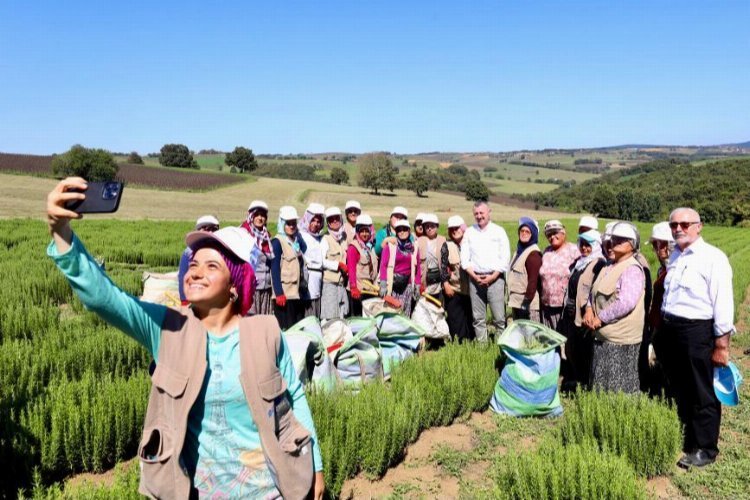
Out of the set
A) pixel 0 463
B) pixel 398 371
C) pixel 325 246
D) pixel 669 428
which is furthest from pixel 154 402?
pixel 325 246

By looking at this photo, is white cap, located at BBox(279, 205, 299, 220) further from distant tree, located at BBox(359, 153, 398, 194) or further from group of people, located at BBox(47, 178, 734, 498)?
distant tree, located at BBox(359, 153, 398, 194)

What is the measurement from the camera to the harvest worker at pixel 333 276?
6281 millimetres

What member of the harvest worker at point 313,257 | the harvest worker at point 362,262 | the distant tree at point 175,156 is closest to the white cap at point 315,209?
the harvest worker at point 313,257

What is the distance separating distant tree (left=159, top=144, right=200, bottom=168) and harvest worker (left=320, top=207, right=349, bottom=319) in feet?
245

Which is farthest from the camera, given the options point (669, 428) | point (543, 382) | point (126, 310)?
point (543, 382)

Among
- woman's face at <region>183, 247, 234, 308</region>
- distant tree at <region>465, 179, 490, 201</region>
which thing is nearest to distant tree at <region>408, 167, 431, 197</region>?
distant tree at <region>465, 179, 490, 201</region>

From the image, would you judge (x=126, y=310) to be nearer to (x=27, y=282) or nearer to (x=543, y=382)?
(x=543, y=382)

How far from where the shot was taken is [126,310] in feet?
4.94

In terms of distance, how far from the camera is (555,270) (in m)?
5.44

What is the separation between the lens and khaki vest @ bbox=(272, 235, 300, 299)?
228 inches

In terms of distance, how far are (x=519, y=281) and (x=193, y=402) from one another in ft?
16.0

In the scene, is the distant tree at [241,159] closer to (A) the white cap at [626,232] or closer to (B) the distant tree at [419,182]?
(B) the distant tree at [419,182]

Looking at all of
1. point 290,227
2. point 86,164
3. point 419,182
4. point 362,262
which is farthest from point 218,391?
point 419,182

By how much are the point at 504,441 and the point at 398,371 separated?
1.05 m
